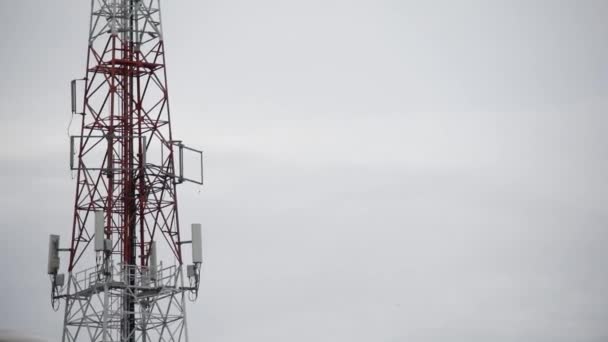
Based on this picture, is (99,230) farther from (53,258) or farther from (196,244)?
(196,244)

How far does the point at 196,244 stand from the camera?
90.3 m

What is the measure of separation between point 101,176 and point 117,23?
34.8 ft

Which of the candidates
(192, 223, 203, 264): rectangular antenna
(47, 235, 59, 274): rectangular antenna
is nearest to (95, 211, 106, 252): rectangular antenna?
(47, 235, 59, 274): rectangular antenna

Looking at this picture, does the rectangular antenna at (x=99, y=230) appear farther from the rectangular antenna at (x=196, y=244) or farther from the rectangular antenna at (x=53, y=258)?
the rectangular antenna at (x=196, y=244)

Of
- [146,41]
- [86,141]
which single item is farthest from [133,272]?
[146,41]

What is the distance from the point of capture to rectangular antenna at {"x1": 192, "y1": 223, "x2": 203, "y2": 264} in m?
89.9

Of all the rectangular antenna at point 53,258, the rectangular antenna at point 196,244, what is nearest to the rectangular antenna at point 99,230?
the rectangular antenna at point 53,258

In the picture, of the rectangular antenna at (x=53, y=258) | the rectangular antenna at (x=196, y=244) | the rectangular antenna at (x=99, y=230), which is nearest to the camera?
the rectangular antenna at (x=99, y=230)

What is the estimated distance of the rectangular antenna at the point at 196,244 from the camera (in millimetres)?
89875

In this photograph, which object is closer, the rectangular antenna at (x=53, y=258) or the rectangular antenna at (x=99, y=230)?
the rectangular antenna at (x=99, y=230)

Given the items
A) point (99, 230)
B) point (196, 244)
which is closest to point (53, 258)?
point (99, 230)

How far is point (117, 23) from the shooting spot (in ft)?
296

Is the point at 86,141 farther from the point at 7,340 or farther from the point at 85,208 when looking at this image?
the point at 7,340

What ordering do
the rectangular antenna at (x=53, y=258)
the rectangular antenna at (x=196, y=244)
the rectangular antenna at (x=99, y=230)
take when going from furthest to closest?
1. the rectangular antenna at (x=196, y=244)
2. the rectangular antenna at (x=53, y=258)
3. the rectangular antenna at (x=99, y=230)
